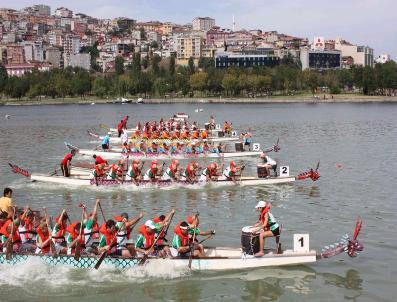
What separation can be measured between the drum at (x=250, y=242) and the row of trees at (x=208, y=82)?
133 m

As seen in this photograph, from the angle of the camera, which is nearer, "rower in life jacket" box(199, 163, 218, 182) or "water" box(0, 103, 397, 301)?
"water" box(0, 103, 397, 301)

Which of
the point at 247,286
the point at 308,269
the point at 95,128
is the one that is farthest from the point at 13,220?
the point at 95,128

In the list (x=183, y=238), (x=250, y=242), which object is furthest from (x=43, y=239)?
(x=250, y=242)

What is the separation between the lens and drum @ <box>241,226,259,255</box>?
16.0 m

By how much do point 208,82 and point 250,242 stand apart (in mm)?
141960

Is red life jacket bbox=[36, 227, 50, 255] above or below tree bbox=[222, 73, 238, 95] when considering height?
below

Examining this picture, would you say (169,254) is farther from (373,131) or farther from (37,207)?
(373,131)

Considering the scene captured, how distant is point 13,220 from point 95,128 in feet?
191

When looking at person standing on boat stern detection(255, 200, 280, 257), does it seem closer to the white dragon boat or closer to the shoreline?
the white dragon boat

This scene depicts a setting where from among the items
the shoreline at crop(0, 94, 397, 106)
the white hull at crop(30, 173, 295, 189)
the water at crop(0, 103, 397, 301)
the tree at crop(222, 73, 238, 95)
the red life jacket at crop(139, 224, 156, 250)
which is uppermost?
the tree at crop(222, 73, 238, 95)

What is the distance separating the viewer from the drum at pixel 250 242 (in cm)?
1602

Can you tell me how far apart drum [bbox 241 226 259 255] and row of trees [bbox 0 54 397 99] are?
132721 millimetres

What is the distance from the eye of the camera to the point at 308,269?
16562 mm

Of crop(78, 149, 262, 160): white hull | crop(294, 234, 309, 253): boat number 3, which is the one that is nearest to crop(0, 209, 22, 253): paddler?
crop(294, 234, 309, 253): boat number 3
